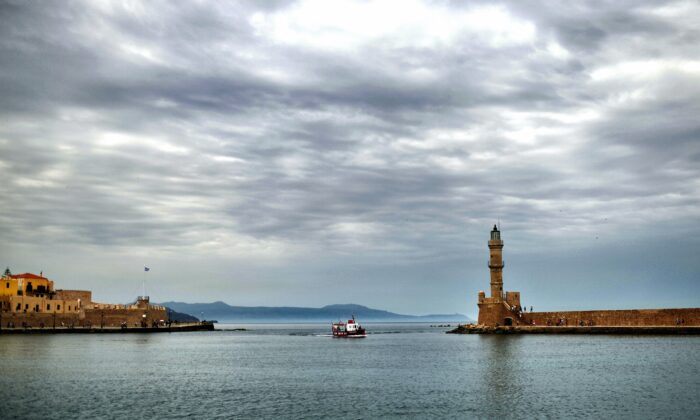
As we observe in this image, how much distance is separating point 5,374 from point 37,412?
19570 mm

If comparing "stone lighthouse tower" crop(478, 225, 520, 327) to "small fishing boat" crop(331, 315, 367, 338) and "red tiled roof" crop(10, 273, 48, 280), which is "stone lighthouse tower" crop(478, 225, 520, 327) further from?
"red tiled roof" crop(10, 273, 48, 280)

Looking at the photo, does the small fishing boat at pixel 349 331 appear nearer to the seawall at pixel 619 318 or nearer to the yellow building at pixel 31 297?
the seawall at pixel 619 318

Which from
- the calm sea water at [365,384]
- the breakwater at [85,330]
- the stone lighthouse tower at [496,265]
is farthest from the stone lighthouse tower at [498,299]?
the breakwater at [85,330]

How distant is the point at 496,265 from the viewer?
98.0 m

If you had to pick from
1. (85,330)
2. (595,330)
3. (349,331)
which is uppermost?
(595,330)

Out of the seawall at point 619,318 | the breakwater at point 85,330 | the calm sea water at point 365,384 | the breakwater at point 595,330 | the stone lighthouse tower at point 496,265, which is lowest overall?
the calm sea water at point 365,384

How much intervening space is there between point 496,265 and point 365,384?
181 feet

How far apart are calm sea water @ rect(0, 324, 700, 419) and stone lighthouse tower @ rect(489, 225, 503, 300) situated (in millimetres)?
23845

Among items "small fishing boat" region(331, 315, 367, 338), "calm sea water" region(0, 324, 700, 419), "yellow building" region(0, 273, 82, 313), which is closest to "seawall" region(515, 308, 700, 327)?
"calm sea water" region(0, 324, 700, 419)

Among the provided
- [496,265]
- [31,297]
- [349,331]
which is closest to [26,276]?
[31,297]

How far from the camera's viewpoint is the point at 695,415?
3188 cm

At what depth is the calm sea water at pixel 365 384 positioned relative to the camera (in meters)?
35.0

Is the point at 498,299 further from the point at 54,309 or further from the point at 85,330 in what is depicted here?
the point at 54,309

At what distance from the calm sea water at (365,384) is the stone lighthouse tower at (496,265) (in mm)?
23845
